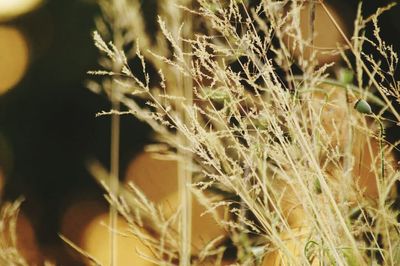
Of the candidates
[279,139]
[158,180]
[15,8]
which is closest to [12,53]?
[15,8]

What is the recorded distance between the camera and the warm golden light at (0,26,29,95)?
1763 millimetres

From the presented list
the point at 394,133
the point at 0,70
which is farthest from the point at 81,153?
the point at 394,133

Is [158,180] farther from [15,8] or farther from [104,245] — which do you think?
[15,8]

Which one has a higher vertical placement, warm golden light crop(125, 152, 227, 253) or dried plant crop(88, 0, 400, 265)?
dried plant crop(88, 0, 400, 265)

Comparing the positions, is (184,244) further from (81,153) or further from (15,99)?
(15,99)

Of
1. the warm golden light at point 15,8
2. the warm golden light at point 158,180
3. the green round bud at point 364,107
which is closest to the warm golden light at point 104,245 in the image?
the warm golden light at point 158,180

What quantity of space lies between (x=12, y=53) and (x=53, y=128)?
334 mm

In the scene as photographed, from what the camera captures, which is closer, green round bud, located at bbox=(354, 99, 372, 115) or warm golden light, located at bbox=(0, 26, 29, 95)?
green round bud, located at bbox=(354, 99, 372, 115)

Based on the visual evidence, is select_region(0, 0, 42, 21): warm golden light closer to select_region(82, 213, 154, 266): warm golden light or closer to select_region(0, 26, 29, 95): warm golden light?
select_region(0, 26, 29, 95): warm golden light

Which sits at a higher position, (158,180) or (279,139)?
(279,139)

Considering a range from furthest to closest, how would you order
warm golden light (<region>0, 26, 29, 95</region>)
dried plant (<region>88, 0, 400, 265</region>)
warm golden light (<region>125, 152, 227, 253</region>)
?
warm golden light (<region>0, 26, 29, 95</region>) < warm golden light (<region>125, 152, 227, 253</region>) < dried plant (<region>88, 0, 400, 265</region>)

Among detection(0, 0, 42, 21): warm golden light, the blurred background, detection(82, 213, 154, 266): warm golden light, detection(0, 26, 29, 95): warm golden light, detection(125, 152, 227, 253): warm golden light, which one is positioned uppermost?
detection(0, 0, 42, 21): warm golden light

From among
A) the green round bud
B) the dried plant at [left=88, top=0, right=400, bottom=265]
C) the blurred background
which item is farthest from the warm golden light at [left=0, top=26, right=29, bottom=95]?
the green round bud

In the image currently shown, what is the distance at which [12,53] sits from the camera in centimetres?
179
